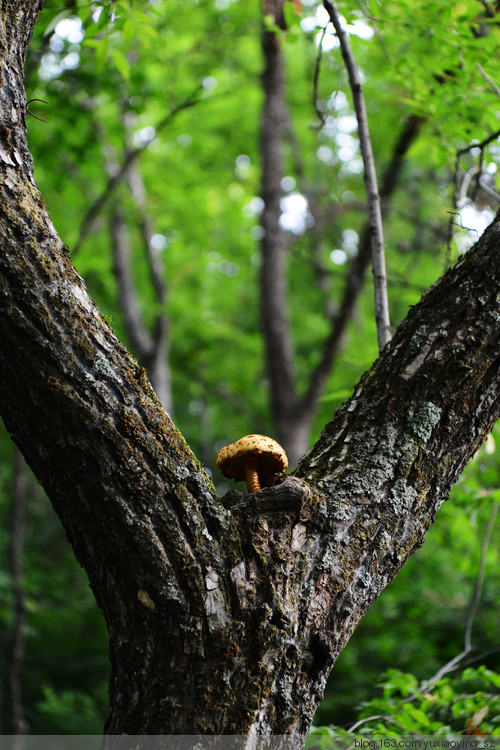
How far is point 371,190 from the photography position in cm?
268

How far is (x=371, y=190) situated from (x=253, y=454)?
137 cm

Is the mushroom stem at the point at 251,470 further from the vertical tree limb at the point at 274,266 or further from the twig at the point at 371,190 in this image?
the vertical tree limb at the point at 274,266

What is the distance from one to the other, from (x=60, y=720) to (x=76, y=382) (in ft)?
28.7

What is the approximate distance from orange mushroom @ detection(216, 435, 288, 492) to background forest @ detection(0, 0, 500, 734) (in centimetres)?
107

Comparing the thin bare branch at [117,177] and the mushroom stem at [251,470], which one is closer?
the mushroom stem at [251,470]

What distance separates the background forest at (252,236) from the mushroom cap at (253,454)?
107 centimetres

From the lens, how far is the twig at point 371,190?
2541mm

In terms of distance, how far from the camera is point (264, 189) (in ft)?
24.7

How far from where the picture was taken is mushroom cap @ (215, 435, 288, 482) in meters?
2.02

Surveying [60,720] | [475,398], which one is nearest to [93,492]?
[475,398]

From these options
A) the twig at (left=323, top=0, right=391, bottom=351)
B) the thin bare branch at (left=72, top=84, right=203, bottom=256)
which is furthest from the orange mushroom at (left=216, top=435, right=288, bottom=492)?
the thin bare branch at (left=72, top=84, right=203, bottom=256)

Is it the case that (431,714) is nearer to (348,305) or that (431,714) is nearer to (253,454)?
(253,454)

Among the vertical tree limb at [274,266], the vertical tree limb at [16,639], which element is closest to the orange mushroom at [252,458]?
the vertical tree limb at [274,266]

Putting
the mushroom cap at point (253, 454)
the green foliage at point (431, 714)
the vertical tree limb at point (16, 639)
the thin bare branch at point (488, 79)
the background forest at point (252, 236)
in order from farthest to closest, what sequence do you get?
the vertical tree limb at point (16, 639)
the background forest at point (252, 236)
the thin bare branch at point (488, 79)
the green foliage at point (431, 714)
the mushroom cap at point (253, 454)
